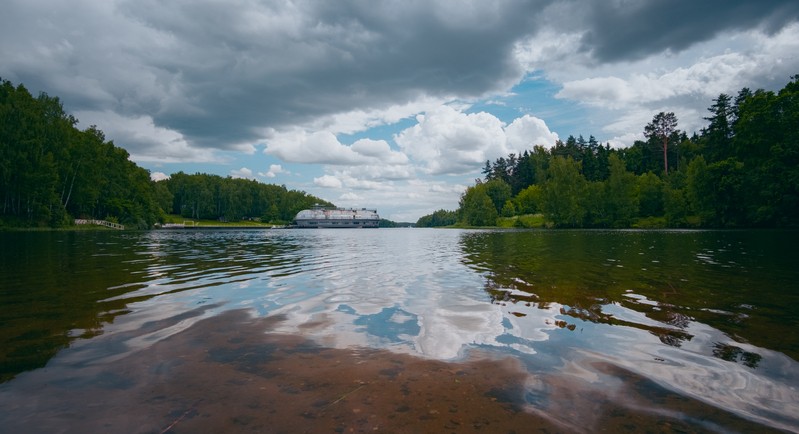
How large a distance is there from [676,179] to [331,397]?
12743cm

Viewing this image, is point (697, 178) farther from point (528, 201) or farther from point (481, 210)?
point (481, 210)

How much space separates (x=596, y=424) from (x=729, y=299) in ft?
29.9

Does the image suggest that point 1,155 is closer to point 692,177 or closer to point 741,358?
point 741,358

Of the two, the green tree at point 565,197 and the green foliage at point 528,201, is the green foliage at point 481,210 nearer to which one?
the green foliage at point 528,201

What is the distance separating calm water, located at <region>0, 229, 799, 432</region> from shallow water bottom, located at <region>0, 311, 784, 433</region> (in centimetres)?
Answer: 3

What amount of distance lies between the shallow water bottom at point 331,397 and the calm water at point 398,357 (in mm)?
27

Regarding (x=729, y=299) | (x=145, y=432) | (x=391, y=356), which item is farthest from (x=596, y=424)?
(x=729, y=299)

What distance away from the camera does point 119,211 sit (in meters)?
99.3

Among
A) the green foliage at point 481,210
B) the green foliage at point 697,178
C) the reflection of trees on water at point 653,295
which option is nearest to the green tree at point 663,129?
the green foliage at point 697,178

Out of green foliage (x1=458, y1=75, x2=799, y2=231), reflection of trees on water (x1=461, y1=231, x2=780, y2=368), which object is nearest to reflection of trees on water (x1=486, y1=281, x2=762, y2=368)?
reflection of trees on water (x1=461, y1=231, x2=780, y2=368)

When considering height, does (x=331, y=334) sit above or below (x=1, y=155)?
below

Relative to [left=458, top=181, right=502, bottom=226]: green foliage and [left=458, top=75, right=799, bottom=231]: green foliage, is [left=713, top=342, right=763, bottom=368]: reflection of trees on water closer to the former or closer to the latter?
[left=458, top=75, right=799, bottom=231]: green foliage

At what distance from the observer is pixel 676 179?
4166 inches

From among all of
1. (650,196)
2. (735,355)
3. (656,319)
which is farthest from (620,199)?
(735,355)
